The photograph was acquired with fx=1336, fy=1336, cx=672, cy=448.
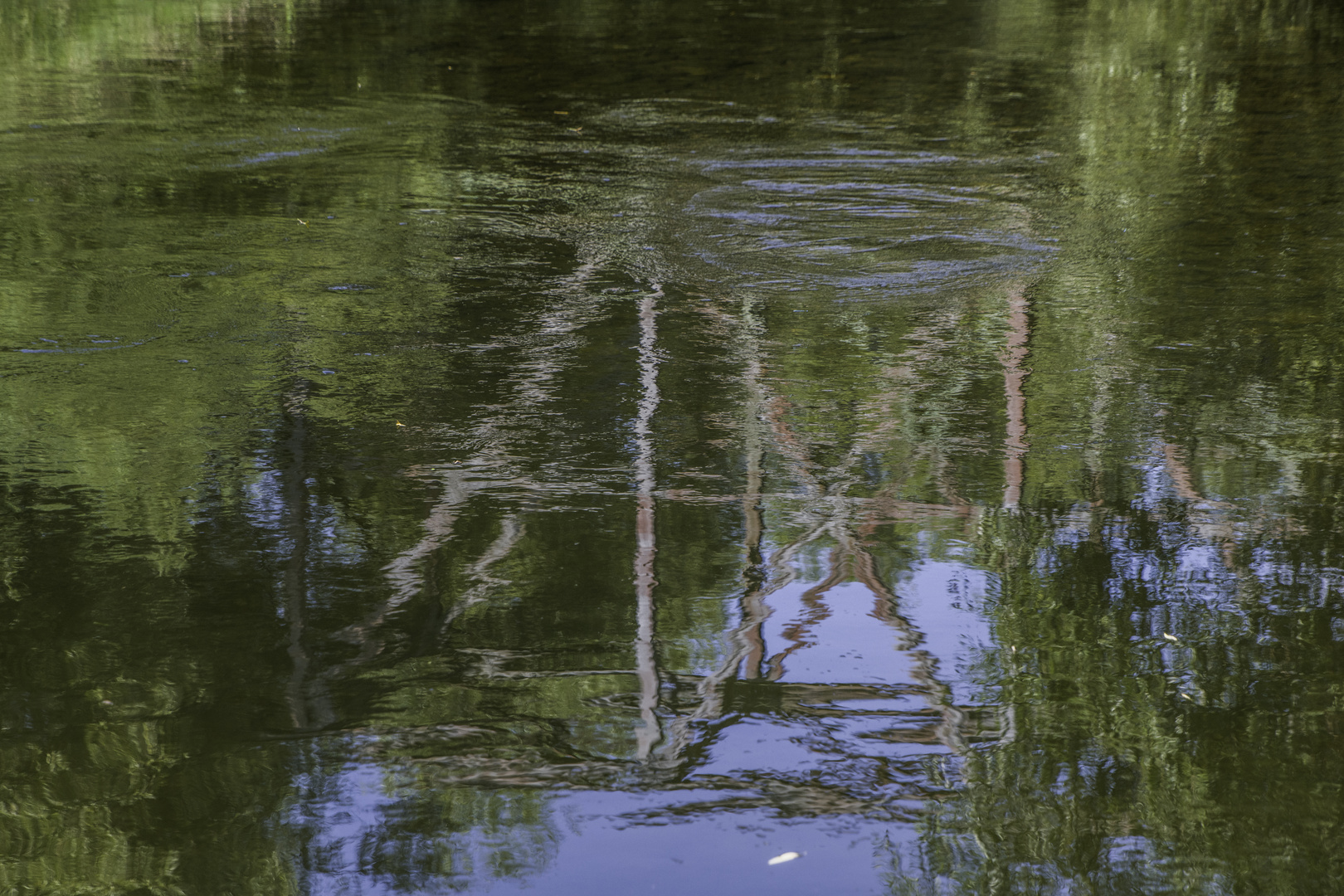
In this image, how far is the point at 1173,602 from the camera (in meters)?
4.31

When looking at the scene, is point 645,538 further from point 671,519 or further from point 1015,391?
point 1015,391

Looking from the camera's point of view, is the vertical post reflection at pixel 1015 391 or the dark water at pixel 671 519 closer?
Answer: the dark water at pixel 671 519

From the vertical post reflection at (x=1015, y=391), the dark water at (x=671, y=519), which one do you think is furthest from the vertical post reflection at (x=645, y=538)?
the vertical post reflection at (x=1015, y=391)

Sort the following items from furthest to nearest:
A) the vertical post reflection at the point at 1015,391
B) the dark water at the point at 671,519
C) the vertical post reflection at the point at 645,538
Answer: the vertical post reflection at the point at 1015,391 < the vertical post reflection at the point at 645,538 < the dark water at the point at 671,519

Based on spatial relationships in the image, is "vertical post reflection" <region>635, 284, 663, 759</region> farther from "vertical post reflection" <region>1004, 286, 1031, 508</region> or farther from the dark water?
"vertical post reflection" <region>1004, 286, 1031, 508</region>

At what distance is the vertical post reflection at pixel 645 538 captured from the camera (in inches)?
148

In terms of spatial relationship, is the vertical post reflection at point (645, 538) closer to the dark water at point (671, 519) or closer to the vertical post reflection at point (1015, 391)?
the dark water at point (671, 519)

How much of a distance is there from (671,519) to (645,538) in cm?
17

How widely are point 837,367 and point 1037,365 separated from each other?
94 centimetres

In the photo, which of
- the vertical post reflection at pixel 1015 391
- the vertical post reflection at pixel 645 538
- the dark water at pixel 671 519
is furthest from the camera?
the vertical post reflection at pixel 1015 391

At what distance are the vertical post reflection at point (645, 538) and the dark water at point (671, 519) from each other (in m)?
0.02

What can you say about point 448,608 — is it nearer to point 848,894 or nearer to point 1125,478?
point 848,894

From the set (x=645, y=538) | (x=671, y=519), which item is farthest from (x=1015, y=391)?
(x=645, y=538)

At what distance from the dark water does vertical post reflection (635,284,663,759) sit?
2cm
